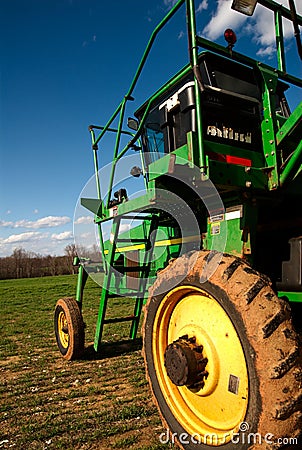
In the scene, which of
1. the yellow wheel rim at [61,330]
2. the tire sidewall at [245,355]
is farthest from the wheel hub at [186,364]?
the yellow wheel rim at [61,330]

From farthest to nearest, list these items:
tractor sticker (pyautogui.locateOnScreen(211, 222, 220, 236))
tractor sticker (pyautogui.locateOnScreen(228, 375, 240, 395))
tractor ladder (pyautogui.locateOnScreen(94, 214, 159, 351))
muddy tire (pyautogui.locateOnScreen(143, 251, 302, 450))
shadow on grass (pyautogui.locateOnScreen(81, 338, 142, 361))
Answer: shadow on grass (pyautogui.locateOnScreen(81, 338, 142, 361))
tractor ladder (pyautogui.locateOnScreen(94, 214, 159, 351))
tractor sticker (pyautogui.locateOnScreen(211, 222, 220, 236))
tractor sticker (pyautogui.locateOnScreen(228, 375, 240, 395))
muddy tire (pyautogui.locateOnScreen(143, 251, 302, 450))

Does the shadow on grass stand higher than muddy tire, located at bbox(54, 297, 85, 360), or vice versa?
muddy tire, located at bbox(54, 297, 85, 360)

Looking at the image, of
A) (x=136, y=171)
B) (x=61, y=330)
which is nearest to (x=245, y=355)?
(x=136, y=171)

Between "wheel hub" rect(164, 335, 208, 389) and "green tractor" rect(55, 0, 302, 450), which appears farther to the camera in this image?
"wheel hub" rect(164, 335, 208, 389)

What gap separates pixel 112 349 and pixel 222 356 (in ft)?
15.2

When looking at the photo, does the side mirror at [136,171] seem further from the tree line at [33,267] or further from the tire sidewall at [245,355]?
the tree line at [33,267]

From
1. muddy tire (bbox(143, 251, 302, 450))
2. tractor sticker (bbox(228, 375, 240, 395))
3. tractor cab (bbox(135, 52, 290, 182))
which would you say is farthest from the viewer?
tractor cab (bbox(135, 52, 290, 182))

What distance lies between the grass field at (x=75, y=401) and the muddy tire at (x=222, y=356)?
602 mm

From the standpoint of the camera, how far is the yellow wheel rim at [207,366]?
2838 millimetres

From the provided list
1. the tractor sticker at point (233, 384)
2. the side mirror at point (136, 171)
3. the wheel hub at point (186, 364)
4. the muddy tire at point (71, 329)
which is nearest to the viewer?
the tractor sticker at point (233, 384)

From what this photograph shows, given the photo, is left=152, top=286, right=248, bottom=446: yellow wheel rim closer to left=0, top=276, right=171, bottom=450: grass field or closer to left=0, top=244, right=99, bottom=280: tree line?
left=0, top=276, right=171, bottom=450: grass field

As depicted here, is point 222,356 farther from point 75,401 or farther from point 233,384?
point 75,401

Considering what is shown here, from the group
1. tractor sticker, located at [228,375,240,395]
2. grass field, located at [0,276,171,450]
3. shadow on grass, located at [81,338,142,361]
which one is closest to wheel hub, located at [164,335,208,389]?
tractor sticker, located at [228,375,240,395]

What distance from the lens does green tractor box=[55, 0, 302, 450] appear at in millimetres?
2488
